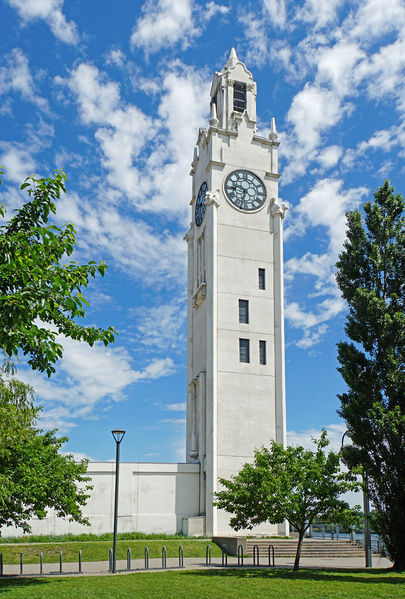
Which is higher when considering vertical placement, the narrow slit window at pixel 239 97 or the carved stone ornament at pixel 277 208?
the narrow slit window at pixel 239 97

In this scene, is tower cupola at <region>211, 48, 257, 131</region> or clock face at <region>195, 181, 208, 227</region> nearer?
clock face at <region>195, 181, 208, 227</region>

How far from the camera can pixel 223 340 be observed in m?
46.6

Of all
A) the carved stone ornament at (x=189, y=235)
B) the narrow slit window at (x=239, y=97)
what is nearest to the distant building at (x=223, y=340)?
the narrow slit window at (x=239, y=97)

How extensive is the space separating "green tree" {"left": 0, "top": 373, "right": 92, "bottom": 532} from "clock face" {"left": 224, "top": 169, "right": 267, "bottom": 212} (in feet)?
98.3

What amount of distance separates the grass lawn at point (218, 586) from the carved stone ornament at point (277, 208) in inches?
1284

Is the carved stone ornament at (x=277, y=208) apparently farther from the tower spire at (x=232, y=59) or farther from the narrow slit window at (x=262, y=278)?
the tower spire at (x=232, y=59)

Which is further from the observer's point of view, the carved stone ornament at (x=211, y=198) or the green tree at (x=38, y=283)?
the carved stone ornament at (x=211, y=198)

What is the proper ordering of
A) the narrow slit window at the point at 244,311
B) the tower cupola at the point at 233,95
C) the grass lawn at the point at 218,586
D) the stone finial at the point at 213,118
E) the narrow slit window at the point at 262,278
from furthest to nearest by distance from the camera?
1. the tower cupola at the point at 233,95
2. the stone finial at the point at 213,118
3. the narrow slit window at the point at 262,278
4. the narrow slit window at the point at 244,311
5. the grass lawn at the point at 218,586

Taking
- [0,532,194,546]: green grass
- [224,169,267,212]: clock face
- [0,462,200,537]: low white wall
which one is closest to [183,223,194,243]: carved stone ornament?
[224,169,267,212]: clock face

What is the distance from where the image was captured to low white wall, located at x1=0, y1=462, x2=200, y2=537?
1638 inches

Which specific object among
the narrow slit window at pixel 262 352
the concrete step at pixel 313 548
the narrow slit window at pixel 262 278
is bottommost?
the concrete step at pixel 313 548

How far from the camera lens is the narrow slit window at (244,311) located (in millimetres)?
47969

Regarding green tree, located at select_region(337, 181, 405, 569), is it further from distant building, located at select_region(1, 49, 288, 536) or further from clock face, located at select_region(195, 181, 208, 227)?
clock face, located at select_region(195, 181, 208, 227)

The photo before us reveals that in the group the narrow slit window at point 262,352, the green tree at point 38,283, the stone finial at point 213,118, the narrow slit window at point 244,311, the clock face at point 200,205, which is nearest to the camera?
the green tree at point 38,283
